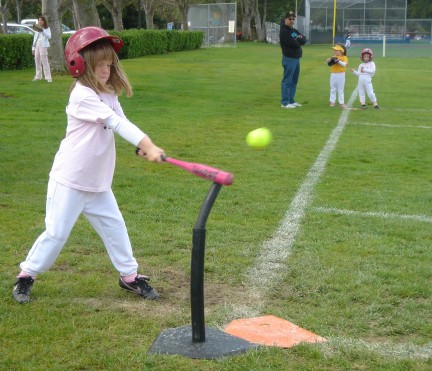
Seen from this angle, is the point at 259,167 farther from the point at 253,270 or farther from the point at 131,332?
the point at 131,332

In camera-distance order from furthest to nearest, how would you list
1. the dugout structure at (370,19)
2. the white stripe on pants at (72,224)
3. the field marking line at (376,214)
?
1. the dugout structure at (370,19)
2. the field marking line at (376,214)
3. the white stripe on pants at (72,224)

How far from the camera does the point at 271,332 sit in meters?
4.30

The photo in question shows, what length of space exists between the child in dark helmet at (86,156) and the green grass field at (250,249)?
401 millimetres

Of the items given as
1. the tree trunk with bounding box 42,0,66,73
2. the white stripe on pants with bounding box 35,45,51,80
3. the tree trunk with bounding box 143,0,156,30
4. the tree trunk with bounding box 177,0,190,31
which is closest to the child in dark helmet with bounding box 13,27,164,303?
the white stripe on pants with bounding box 35,45,51,80

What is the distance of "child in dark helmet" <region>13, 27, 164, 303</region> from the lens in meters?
4.44

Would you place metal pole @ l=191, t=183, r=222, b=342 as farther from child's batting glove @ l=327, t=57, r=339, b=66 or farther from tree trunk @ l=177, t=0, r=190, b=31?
tree trunk @ l=177, t=0, r=190, b=31

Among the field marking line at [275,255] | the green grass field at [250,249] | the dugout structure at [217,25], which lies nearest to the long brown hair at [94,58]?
the green grass field at [250,249]

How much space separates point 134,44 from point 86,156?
1261 inches

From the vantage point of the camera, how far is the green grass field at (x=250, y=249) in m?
4.09

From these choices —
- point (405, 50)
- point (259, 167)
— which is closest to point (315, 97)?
point (259, 167)

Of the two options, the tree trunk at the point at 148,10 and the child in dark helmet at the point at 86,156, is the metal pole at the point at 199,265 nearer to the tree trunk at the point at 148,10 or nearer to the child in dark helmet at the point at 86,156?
the child in dark helmet at the point at 86,156

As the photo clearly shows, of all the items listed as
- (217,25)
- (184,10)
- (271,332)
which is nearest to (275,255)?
(271,332)

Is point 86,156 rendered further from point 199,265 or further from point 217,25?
point 217,25

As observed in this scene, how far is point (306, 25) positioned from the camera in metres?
54.0
